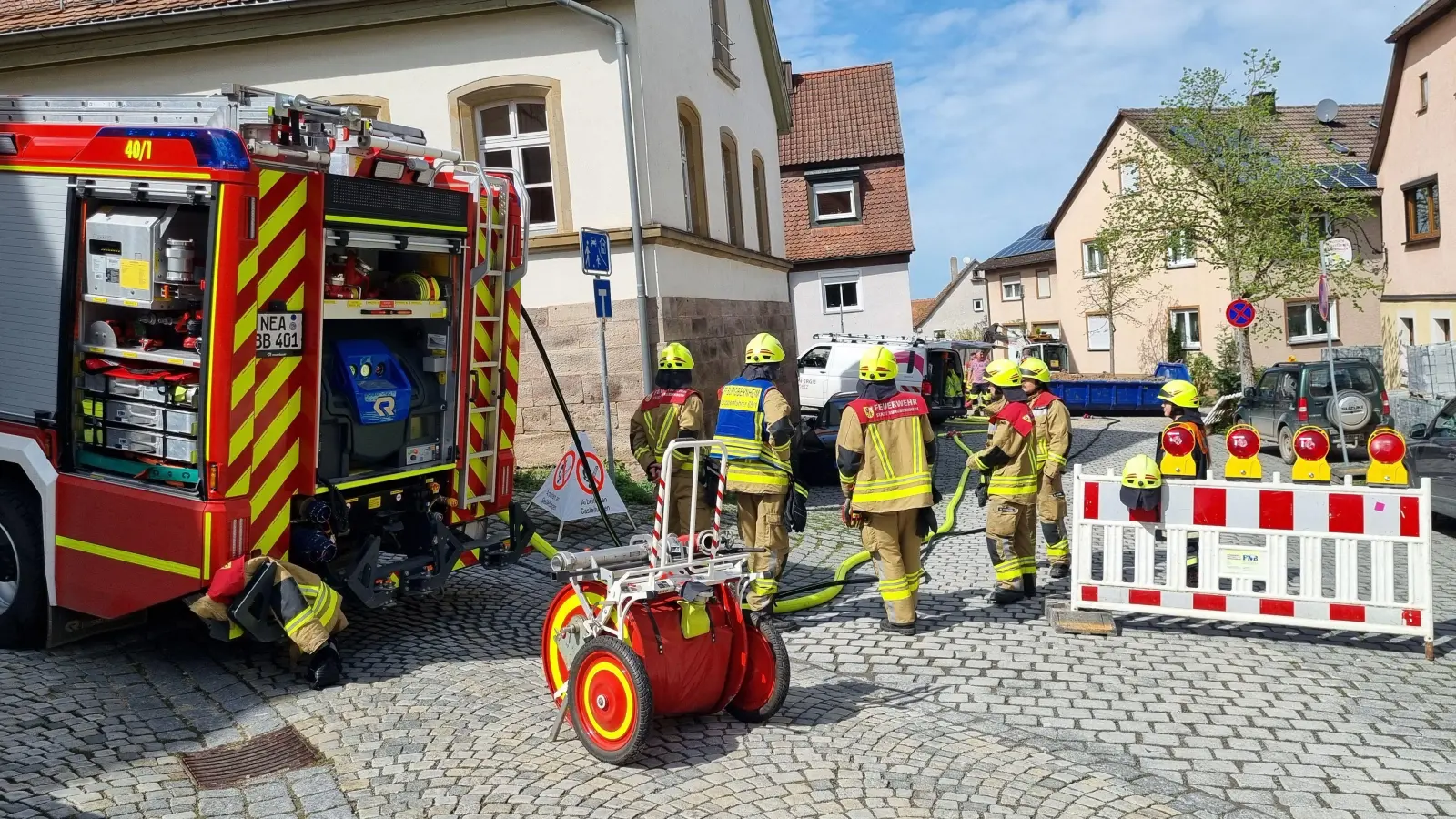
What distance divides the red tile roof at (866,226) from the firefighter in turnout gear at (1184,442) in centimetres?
2733

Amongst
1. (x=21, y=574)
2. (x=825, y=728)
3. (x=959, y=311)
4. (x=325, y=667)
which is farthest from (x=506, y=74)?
(x=959, y=311)

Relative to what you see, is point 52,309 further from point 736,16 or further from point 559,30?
point 736,16

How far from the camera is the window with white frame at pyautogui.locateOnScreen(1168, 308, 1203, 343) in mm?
37688

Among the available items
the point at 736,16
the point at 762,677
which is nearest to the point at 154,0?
the point at 736,16

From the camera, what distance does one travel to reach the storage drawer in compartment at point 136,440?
20.9ft

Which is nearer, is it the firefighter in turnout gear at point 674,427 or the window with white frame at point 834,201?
the firefighter in turnout gear at point 674,427

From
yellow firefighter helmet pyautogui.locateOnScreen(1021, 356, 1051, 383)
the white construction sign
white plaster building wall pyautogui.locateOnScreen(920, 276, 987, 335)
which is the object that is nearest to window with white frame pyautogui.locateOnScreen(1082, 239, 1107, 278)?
Result: white plaster building wall pyautogui.locateOnScreen(920, 276, 987, 335)

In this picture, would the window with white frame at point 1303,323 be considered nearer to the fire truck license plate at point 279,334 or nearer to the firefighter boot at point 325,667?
the fire truck license plate at point 279,334

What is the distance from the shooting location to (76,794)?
16.1ft

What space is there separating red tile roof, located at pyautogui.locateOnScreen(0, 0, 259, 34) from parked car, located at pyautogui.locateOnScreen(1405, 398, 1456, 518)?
13399 millimetres

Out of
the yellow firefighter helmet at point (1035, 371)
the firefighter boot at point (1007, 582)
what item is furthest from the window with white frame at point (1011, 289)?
the firefighter boot at point (1007, 582)

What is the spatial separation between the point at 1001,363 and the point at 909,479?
168 cm

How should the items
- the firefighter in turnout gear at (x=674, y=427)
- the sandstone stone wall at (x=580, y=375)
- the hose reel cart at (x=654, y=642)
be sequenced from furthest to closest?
the sandstone stone wall at (x=580, y=375) → the firefighter in turnout gear at (x=674, y=427) → the hose reel cart at (x=654, y=642)

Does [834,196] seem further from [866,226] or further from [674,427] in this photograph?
[674,427]
